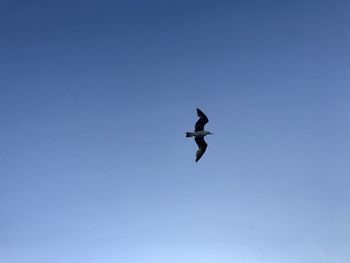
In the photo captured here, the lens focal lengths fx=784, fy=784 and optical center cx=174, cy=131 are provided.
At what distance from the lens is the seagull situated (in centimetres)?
9381

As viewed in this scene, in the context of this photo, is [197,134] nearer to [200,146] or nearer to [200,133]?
[200,133]

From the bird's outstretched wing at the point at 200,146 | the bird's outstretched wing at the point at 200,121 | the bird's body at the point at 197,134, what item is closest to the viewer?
the bird's body at the point at 197,134

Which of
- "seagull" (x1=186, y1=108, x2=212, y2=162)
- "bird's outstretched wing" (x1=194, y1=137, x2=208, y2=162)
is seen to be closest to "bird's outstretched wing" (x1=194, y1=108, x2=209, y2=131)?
"seagull" (x1=186, y1=108, x2=212, y2=162)

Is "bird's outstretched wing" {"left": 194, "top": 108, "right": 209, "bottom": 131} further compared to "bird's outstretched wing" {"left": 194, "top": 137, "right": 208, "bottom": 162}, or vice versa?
"bird's outstretched wing" {"left": 194, "top": 137, "right": 208, "bottom": 162}

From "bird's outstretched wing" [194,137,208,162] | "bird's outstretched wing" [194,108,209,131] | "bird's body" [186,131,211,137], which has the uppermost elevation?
"bird's outstretched wing" [194,108,209,131]

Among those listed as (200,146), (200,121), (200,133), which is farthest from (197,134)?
(200,146)

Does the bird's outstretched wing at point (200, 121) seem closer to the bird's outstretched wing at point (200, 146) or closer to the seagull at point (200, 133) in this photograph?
the seagull at point (200, 133)

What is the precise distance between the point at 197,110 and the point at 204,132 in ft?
9.22

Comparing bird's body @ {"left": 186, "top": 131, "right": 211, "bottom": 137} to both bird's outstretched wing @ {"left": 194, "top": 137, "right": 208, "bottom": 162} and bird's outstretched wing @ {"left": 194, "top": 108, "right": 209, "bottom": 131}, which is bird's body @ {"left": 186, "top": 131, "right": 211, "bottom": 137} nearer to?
bird's outstretched wing @ {"left": 194, "top": 108, "right": 209, "bottom": 131}

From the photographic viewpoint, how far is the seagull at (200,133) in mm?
93812

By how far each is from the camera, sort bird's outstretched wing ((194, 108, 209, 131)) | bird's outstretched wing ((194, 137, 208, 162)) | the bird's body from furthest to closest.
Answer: bird's outstretched wing ((194, 137, 208, 162)) < bird's outstretched wing ((194, 108, 209, 131)) < the bird's body

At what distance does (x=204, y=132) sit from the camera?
9406cm

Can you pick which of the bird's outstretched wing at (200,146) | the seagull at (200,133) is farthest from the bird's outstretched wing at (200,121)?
the bird's outstretched wing at (200,146)

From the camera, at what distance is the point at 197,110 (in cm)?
9450
